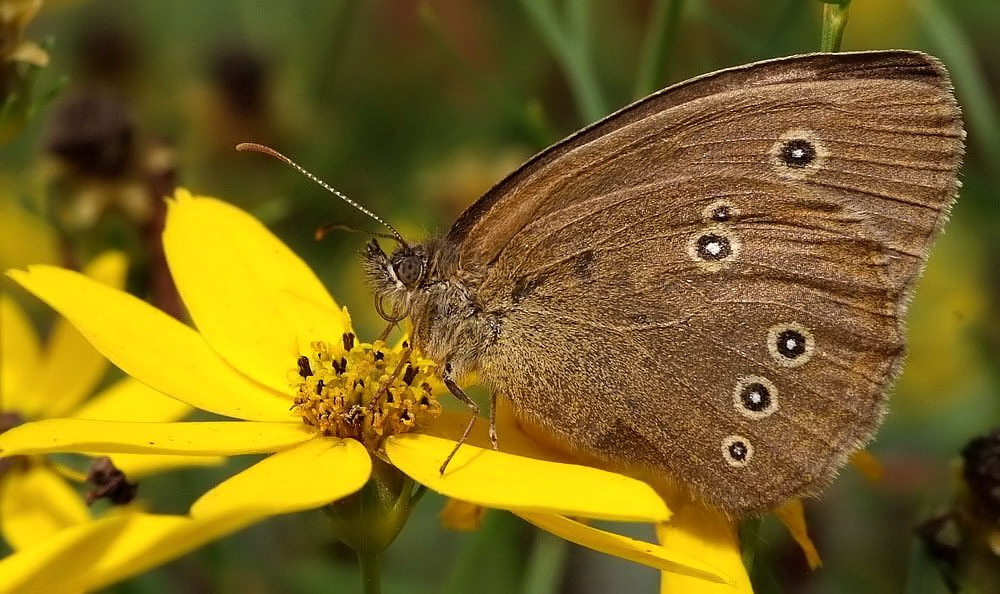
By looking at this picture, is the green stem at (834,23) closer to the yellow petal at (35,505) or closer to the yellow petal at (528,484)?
the yellow petal at (528,484)

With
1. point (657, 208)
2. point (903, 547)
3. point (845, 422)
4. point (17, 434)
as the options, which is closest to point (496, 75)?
point (903, 547)

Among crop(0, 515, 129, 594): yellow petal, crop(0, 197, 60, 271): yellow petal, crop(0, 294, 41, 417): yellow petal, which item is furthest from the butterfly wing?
crop(0, 197, 60, 271): yellow petal

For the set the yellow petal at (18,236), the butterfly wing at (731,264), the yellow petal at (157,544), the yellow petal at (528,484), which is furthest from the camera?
the yellow petal at (18,236)

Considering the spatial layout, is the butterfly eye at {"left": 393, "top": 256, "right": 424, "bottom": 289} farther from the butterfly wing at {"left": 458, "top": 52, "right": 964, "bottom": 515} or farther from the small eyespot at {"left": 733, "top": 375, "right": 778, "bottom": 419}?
the small eyespot at {"left": 733, "top": 375, "right": 778, "bottom": 419}

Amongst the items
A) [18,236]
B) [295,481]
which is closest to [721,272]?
[295,481]

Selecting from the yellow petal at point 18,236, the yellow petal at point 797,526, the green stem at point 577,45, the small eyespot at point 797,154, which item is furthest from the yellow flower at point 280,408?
the yellow petal at point 18,236

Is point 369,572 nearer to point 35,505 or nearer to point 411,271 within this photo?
point 411,271

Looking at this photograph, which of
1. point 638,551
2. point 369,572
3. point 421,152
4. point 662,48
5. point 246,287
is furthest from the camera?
point 421,152
